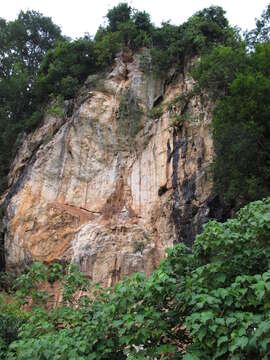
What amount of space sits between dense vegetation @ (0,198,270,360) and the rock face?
718 cm

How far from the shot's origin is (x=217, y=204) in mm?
12008

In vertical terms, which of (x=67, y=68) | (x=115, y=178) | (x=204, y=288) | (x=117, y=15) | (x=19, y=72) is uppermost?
(x=117, y=15)

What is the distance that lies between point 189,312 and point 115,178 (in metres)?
10.8

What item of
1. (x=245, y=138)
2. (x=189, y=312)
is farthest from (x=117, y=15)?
(x=189, y=312)

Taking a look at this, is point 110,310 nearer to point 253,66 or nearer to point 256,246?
point 256,246

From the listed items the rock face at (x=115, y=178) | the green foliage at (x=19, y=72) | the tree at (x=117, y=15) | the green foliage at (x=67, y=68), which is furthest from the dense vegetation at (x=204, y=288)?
the green foliage at (x=19, y=72)

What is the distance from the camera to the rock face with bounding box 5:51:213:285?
42.5 ft

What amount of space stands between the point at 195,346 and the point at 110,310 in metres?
1.01

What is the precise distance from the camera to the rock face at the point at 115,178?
510 inches

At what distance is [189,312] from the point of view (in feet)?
15.2

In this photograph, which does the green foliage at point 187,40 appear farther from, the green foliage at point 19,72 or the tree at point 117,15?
the green foliage at point 19,72

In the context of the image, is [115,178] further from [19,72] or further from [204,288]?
[204,288]

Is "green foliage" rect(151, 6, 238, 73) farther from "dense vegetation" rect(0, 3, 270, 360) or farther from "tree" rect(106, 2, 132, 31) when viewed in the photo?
"tree" rect(106, 2, 132, 31)

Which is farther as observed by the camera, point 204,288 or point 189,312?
point 189,312
